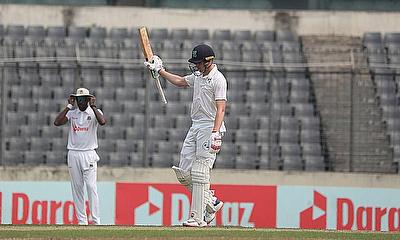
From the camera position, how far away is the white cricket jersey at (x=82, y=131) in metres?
16.4

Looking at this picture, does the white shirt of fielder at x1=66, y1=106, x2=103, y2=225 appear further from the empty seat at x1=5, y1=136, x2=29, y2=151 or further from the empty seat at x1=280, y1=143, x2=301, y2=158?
the empty seat at x1=280, y1=143, x2=301, y2=158

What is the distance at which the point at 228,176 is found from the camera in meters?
20.0

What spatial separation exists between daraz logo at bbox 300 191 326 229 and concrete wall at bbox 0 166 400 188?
1.59ft

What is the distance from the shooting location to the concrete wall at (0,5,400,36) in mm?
23938

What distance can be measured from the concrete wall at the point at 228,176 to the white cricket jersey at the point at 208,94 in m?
5.92

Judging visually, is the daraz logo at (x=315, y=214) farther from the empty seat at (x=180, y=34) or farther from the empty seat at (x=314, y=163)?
the empty seat at (x=180, y=34)

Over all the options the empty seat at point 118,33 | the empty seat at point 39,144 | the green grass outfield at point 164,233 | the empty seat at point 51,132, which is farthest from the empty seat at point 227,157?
the green grass outfield at point 164,233

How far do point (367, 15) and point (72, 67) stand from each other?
20.5ft

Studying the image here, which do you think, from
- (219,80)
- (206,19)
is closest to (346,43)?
(206,19)

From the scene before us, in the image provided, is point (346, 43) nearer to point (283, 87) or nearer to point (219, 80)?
point (283, 87)

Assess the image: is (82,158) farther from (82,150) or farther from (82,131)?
(82,131)

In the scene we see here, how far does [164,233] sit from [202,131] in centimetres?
183

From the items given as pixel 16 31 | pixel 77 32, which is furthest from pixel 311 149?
pixel 16 31

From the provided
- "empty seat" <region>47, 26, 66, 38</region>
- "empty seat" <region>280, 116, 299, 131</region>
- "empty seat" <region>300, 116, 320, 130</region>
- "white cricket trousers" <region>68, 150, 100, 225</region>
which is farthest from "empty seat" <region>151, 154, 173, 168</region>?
"white cricket trousers" <region>68, 150, 100, 225</region>
